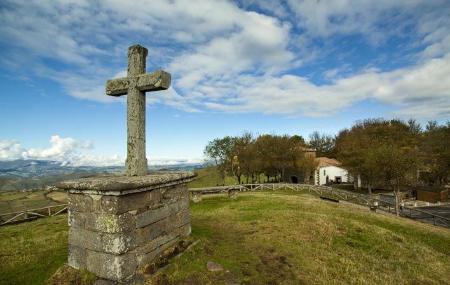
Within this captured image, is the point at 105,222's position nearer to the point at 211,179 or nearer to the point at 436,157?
the point at 436,157

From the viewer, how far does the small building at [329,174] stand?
204ft

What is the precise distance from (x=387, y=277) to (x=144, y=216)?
18.1 ft

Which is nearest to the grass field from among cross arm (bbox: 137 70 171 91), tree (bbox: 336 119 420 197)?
cross arm (bbox: 137 70 171 91)

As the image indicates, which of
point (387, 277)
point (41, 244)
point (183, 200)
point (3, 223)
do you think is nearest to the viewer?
point (387, 277)

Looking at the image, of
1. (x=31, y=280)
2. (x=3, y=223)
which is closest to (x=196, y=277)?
(x=31, y=280)

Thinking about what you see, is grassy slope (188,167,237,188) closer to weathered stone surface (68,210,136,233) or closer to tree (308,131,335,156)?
tree (308,131,335,156)

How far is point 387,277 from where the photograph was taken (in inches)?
252

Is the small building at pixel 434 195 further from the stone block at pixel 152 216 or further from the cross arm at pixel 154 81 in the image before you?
the cross arm at pixel 154 81

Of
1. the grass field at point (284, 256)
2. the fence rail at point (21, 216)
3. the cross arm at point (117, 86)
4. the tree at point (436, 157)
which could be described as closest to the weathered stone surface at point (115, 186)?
the grass field at point (284, 256)

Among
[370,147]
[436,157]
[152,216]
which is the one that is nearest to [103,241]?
[152,216]

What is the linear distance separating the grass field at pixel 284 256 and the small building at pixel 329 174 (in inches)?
2077

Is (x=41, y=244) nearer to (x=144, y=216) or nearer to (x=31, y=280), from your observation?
(x=31, y=280)

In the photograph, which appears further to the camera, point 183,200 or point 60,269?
point 183,200

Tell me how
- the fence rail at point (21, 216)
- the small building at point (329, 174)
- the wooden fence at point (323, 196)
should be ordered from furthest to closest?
1. the small building at point (329, 174)
2. the wooden fence at point (323, 196)
3. the fence rail at point (21, 216)
